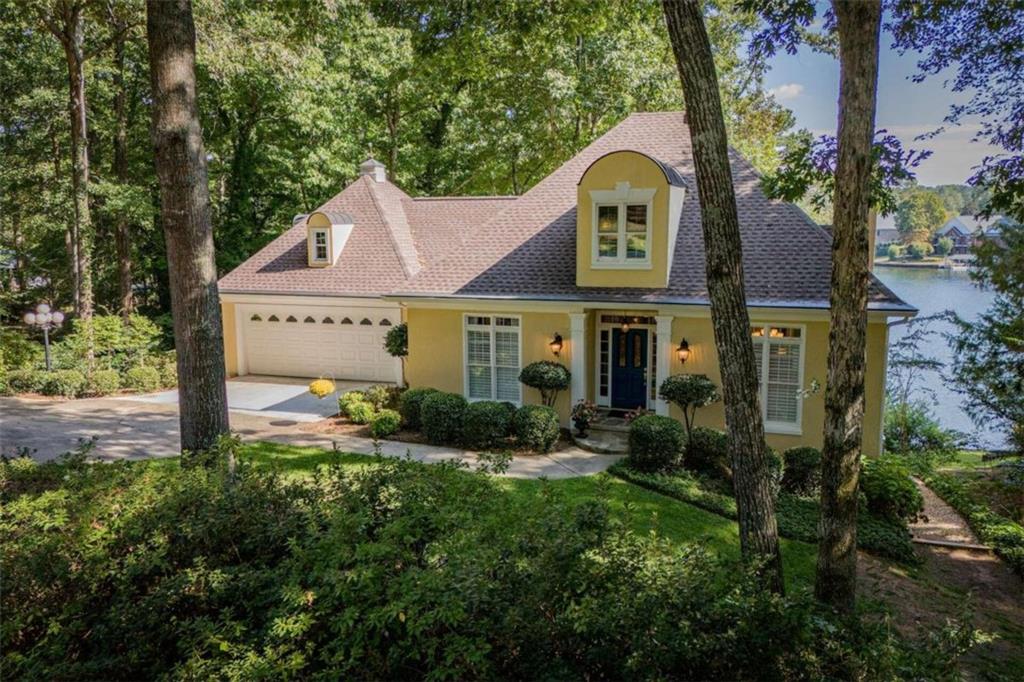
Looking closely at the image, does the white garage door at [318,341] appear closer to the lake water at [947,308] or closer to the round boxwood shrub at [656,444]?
the round boxwood shrub at [656,444]

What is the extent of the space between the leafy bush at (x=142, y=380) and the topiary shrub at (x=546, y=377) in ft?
37.2

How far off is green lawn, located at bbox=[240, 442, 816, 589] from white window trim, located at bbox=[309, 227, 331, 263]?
7867mm

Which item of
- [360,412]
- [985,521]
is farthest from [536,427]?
[985,521]

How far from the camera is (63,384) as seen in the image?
16984 mm

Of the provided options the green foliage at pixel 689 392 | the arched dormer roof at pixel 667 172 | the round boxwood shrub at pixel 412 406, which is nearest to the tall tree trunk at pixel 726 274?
the green foliage at pixel 689 392

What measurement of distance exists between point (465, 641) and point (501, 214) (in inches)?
527

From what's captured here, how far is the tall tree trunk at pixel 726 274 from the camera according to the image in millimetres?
5141

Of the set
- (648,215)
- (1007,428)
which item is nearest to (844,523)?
(648,215)

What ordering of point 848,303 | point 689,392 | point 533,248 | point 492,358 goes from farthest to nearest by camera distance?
1. point 533,248
2. point 492,358
3. point 689,392
4. point 848,303

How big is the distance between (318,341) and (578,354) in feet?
29.3

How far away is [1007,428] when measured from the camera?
1258 centimetres

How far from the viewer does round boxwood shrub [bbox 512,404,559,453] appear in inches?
479

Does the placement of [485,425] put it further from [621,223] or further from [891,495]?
[891,495]

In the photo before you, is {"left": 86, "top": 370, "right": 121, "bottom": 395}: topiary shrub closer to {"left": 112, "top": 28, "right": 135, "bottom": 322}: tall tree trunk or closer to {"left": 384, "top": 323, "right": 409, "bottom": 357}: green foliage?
{"left": 112, "top": 28, "right": 135, "bottom": 322}: tall tree trunk
